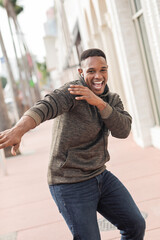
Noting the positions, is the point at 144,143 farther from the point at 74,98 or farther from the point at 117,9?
the point at 74,98

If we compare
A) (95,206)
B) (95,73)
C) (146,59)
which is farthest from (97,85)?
(146,59)

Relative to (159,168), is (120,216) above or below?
above

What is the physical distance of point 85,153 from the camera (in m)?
2.73

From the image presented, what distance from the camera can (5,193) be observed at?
7.70 metres

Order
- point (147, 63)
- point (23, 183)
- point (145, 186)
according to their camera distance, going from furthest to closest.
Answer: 1. point (147, 63)
2. point (23, 183)
3. point (145, 186)

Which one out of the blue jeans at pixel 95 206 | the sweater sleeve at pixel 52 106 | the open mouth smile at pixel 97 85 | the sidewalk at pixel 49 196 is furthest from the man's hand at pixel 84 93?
the sidewalk at pixel 49 196

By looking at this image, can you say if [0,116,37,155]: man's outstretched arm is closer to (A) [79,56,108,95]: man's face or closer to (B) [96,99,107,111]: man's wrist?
(B) [96,99,107,111]: man's wrist

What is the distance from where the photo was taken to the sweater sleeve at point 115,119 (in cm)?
268

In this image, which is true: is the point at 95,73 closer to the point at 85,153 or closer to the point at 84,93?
the point at 84,93

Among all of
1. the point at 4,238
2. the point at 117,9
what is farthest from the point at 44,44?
the point at 4,238

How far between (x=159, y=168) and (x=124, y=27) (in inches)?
141

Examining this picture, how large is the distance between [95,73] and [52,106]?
44cm

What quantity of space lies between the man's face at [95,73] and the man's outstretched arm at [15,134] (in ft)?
1.88

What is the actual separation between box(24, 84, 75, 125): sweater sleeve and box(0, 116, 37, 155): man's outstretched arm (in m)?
0.04
